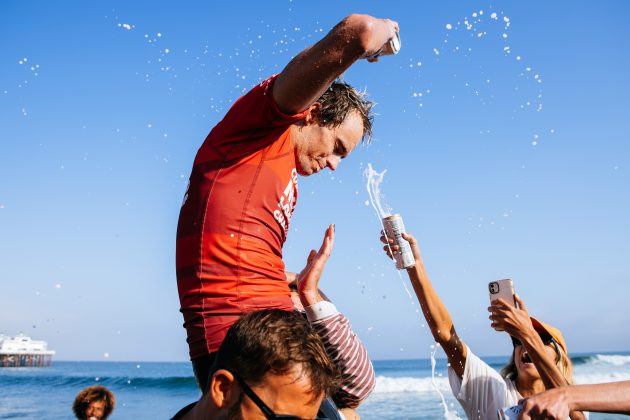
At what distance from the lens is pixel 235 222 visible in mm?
2434

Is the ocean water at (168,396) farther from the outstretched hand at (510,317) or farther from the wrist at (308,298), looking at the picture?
the wrist at (308,298)

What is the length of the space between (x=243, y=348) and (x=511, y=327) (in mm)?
2769

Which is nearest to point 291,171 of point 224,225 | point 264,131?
point 264,131

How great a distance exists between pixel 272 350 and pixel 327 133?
4.27ft

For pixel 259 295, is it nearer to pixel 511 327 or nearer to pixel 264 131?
pixel 264 131

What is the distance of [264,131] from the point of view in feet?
8.27

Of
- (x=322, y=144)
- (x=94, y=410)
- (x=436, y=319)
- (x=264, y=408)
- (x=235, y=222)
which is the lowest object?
(x=94, y=410)

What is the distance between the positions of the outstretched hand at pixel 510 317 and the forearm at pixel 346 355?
1761 millimetres

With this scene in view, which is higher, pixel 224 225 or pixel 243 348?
pixel 224 225

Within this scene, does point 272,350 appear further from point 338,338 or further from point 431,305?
point 431,305

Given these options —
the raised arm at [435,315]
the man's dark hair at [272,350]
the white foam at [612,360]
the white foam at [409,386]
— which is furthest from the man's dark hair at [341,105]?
the white foam at [612,360]

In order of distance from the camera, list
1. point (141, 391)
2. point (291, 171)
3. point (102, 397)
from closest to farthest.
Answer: point (291, 171) < point (102, 397) < point (141, 391)

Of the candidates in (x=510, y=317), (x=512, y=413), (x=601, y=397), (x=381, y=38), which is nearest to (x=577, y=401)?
(x=601, y=397)

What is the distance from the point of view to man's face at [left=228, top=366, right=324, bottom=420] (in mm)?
1818
